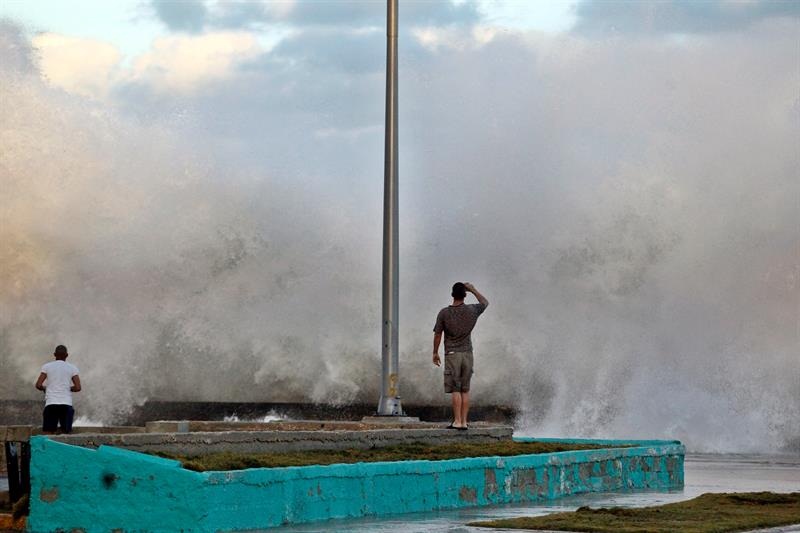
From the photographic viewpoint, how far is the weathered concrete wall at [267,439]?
11.6 metres

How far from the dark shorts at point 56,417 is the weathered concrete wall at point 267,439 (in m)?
4.15

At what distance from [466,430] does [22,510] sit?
6.33 meters

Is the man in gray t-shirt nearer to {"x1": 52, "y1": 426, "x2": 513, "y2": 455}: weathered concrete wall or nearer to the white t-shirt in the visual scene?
{"x1": 52, "y1": 426, "x2": 513, "y2": 455}: weathered concrete wall

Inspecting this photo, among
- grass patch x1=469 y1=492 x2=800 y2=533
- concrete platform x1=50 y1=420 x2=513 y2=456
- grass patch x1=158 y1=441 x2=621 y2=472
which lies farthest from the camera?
concrete platform x1=50 y1=420 x2=513 y2=456

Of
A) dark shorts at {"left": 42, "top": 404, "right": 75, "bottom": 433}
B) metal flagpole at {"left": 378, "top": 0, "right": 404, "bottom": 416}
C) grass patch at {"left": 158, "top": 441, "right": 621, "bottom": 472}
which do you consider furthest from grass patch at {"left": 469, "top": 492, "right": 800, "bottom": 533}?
dark shorts at {"left": 42, "top": 404, "right": 75, "bottom": 433}

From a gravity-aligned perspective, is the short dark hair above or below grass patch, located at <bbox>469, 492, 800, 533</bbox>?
above

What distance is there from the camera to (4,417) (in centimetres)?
5838

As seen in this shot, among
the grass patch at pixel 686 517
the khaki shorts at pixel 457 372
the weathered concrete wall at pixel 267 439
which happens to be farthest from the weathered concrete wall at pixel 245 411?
the grass patch at pixel 686 517

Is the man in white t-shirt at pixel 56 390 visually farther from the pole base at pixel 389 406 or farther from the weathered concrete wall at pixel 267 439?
the weathered concrete wall at pixel 267 439

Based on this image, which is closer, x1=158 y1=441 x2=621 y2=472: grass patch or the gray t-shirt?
x1=158 y1=441 x2=621 y2=472: grass patch

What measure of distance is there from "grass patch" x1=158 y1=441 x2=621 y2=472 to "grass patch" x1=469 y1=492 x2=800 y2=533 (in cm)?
180

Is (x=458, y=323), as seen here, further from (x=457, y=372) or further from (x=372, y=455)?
(x=372, y=455)

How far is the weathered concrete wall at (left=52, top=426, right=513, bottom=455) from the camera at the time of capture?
1156 cm

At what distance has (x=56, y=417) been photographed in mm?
16828
